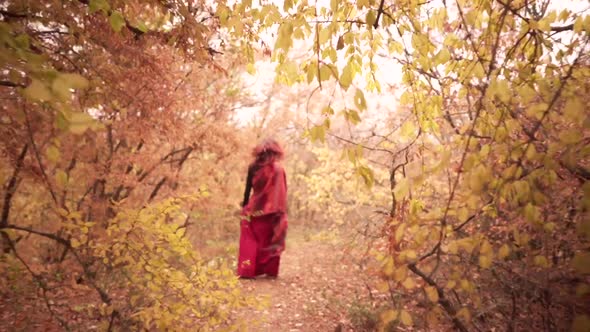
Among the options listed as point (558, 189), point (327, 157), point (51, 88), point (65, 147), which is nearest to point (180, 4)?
point (51, 88)

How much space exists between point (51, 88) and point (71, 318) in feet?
16.2

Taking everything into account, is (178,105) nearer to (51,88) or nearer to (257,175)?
(257,175)

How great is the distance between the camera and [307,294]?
6.01 metres

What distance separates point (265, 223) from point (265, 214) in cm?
→ 23

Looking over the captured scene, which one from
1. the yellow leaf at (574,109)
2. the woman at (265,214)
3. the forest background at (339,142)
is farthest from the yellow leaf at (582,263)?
the woman at (265,214)

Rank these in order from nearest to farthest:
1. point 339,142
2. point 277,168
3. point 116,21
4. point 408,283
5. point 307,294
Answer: point 408,283, point 116,21, point 339,142, point 307,294, point 277,168

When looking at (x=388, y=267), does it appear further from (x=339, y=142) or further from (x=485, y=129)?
(x=339, y=142)

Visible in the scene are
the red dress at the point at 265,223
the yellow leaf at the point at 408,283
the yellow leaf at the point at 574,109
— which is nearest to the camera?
the yellow leaf at the point at 574,109

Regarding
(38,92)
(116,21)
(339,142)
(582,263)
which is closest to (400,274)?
(582,263)

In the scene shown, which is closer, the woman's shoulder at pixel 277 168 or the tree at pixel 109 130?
the tree at pixel 109 130

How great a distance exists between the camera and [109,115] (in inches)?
175

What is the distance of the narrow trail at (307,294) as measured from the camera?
4.89m

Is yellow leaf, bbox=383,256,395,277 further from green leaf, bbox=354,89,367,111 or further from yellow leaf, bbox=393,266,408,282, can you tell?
green leaf, bbox=354,89,367,111

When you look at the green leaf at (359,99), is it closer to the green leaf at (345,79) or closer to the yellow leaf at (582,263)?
the green leaf at (345,79)
